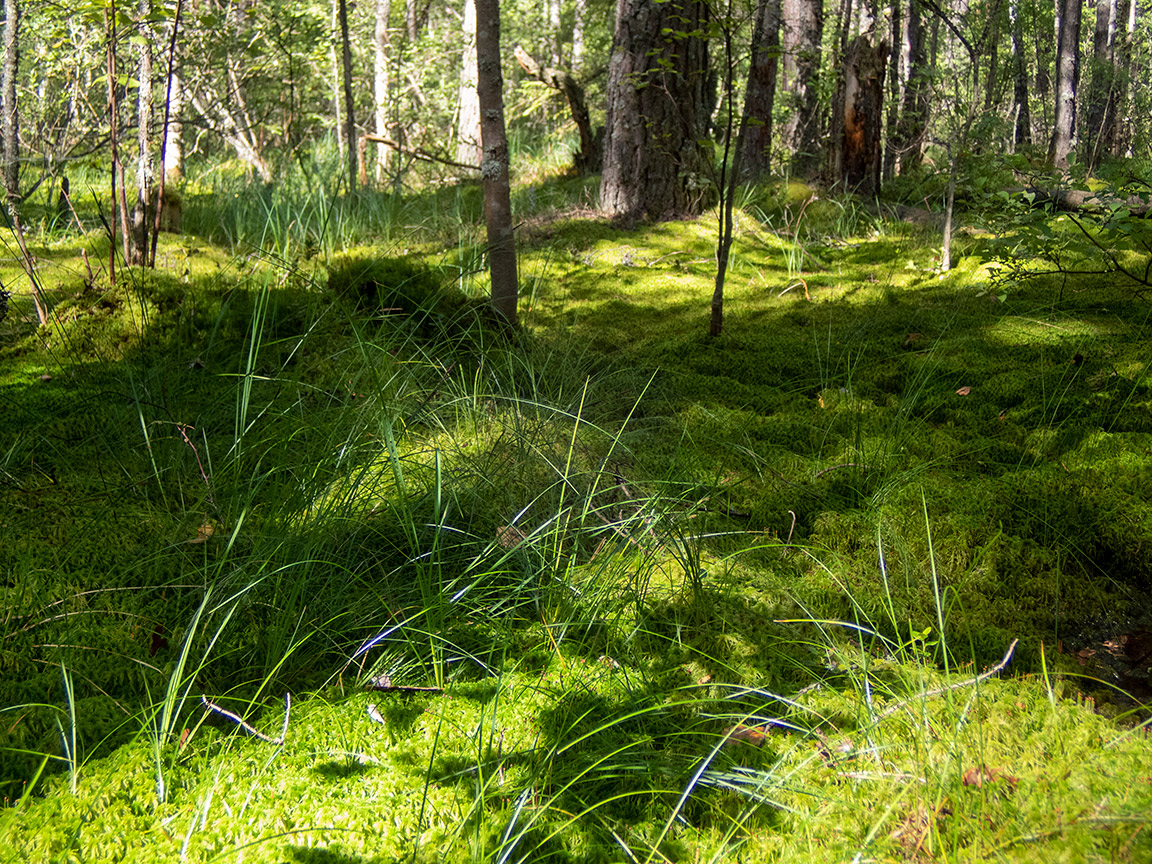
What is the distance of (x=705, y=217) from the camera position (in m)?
5.32

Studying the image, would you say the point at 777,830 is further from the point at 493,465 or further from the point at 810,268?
the point at 810,268

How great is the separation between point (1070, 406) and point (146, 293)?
361cm

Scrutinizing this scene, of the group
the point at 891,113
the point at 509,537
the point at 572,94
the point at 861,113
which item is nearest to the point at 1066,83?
the point at 891,113

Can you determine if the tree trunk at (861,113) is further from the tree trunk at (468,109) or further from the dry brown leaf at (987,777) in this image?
the dry brown leaf at (987,777)

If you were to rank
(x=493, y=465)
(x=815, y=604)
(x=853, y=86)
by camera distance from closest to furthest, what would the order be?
1. (x=815, y=604)
2. (x=493, y=465)
3. (x=853, y=86)

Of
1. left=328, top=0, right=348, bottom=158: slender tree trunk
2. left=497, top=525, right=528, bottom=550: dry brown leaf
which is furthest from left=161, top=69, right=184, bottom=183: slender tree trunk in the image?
left=497, top=525, right=528, bottom=550: dry brown leaf

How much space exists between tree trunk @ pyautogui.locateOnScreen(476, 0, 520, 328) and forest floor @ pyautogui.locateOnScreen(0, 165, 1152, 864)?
28cm

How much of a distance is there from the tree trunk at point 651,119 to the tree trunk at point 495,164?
6.53ft

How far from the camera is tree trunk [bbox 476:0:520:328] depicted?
290 cm

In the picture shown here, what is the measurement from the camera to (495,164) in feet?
10.0

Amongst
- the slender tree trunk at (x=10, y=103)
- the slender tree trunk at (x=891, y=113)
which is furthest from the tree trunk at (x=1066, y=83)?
the slender tree trunk at (x=10, y=103)

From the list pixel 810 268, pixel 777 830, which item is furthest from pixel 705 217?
pixel 777 830

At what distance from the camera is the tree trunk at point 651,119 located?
4832 millimetres

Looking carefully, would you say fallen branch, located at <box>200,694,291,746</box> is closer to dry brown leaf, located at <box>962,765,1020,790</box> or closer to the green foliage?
dry brown leaf, located at <box>962,765,1020,790</box>
